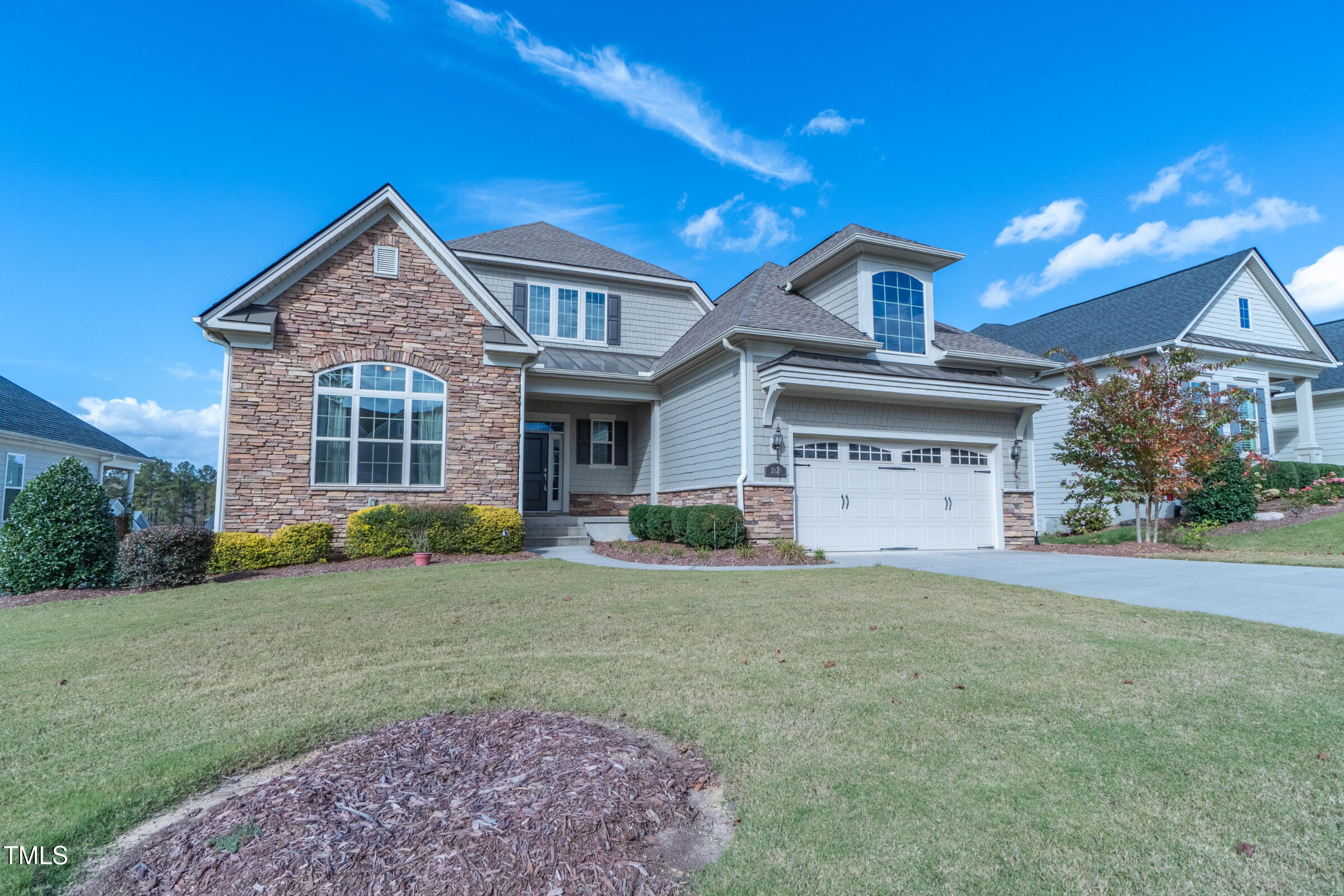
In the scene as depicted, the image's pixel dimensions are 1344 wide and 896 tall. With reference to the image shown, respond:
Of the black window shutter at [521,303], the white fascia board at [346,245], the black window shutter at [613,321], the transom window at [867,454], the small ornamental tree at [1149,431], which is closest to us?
the white fascia board at [346,245]

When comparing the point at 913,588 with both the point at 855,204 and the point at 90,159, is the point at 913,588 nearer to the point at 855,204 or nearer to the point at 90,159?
the point at 855,204

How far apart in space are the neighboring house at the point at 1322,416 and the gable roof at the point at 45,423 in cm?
3501

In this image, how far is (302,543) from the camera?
36.7 feet

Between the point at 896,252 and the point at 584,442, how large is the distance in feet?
27.5

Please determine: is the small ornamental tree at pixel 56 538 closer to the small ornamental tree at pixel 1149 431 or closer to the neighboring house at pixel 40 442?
the neighboring house at pixel 40 442

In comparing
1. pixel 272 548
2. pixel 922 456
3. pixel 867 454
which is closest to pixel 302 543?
pixel 272 548

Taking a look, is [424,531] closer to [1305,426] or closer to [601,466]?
[601,466]

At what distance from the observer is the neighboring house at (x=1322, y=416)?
20172mm

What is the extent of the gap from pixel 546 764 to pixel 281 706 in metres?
2.02

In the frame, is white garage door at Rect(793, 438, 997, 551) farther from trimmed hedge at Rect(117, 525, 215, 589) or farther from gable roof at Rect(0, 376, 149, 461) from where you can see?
gable roof at Rect(0, 376, 149, 461)

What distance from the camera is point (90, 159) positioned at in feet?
37.0

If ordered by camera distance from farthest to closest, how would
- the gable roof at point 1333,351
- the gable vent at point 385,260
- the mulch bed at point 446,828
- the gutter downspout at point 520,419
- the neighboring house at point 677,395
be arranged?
the gable roof at point 1333,351 < the gutter downspout at point 520,419 < the gable vent at point 385,260 < the neighboring house at point 677,395 < the mulch bed at point 446,828

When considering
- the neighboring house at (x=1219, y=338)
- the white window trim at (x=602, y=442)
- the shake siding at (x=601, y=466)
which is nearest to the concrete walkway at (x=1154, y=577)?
the shake siding at (x=601, y=466)

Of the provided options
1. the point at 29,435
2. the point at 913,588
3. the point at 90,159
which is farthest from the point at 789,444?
the point at 29,435
